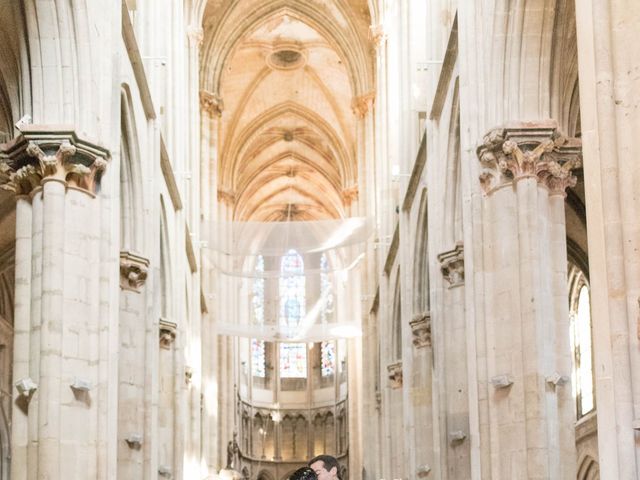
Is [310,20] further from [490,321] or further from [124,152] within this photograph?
[490,321]

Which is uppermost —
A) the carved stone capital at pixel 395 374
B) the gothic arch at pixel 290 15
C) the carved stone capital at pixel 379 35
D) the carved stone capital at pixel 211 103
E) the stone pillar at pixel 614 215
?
the gothic arch at pixel 290 15

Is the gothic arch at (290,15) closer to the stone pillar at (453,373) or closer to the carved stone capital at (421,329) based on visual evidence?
the carved stone capital at (421,329)

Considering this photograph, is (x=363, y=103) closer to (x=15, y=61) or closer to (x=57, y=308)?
(x=15, y=61)

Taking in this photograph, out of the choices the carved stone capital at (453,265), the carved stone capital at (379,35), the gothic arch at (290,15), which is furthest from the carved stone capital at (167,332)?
the gothic arch at (290,15)

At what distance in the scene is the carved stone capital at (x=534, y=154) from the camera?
16.9 m

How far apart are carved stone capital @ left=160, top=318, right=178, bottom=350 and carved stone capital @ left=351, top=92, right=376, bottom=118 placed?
57.6ft

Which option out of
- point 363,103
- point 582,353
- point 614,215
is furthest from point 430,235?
point 363,103

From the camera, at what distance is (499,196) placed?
1728 cm

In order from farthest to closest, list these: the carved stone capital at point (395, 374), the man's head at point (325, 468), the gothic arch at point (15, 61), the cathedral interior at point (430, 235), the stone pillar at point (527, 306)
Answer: the carved stone capital at point (395, 374)
the gothic arch at point (15, 61)
the stone pillar at point (527, 306)
the cathedral interior at point (430, 235)
the man's head at point (325, 468)

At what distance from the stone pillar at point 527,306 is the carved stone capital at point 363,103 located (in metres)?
25.4

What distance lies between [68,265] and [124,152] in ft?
16.9

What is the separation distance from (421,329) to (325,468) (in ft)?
53.8

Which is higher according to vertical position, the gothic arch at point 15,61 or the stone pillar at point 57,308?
the gothic arch at point 15,61

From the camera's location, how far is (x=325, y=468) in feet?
32.0
